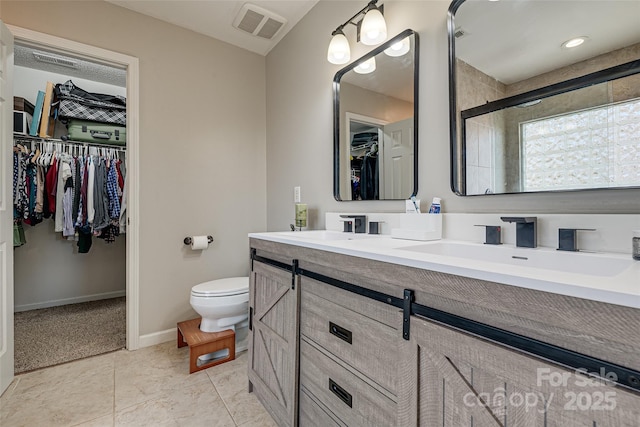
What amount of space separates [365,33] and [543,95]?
91 cm

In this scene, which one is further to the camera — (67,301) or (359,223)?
(67,301)

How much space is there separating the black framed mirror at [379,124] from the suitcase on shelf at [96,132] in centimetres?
257

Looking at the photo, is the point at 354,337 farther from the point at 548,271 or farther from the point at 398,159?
the point at 398,159

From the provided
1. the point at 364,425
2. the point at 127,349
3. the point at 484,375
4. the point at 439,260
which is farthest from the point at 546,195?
the point at 127,349

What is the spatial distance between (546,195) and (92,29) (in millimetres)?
2845

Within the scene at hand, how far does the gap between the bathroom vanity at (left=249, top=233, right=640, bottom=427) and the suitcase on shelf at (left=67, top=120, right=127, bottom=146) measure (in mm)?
2908

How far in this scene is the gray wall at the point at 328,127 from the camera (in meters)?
1.07

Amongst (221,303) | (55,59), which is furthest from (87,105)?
(221,303)

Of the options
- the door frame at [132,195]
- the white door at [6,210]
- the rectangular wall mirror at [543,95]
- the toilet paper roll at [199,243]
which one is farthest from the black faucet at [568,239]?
the white door at [6,210]

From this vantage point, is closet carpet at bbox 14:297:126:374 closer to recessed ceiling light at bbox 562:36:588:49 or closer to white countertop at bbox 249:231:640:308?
white countertop at bbox 249:231:640:308

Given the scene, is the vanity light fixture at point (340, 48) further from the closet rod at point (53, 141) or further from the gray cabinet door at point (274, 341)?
the closet rod at point (53, 141)

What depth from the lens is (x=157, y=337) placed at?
2.21 metres

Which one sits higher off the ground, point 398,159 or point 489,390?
point 398,159

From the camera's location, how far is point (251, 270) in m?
1.56
